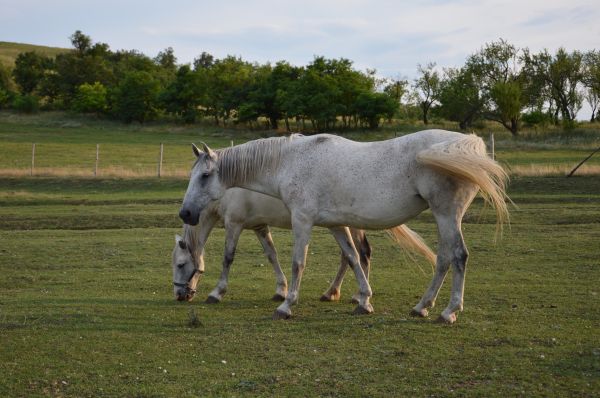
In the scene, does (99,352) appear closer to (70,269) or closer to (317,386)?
(317,386)

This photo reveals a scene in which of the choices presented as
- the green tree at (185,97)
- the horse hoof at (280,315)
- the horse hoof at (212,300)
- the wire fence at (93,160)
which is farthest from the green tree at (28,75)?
the horse hoof at (280,315)

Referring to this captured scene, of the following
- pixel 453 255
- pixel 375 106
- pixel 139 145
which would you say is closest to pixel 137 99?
pixel 139 145

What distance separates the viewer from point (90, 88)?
8075 centimetres

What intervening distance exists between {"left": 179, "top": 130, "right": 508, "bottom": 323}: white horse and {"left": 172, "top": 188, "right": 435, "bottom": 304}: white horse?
3.78ft

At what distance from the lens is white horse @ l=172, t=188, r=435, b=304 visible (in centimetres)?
1030

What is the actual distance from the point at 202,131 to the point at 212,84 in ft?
32.3

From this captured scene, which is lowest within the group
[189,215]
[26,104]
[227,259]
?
[227,259]

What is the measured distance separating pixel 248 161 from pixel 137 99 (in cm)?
6913

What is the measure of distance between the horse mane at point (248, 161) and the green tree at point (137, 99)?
68.8 meters

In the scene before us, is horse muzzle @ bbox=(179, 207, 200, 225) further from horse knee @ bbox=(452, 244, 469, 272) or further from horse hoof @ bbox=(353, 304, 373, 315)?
horse knee @ bbox=(452, 244, 469, 272)

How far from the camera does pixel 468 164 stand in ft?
25.4

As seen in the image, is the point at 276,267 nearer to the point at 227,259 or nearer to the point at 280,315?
the point at 227,259

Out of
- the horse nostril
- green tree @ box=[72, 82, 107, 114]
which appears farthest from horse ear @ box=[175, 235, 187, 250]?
green tree @ box=[72, 82, 107, 114]

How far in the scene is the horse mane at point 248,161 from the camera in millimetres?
9266
